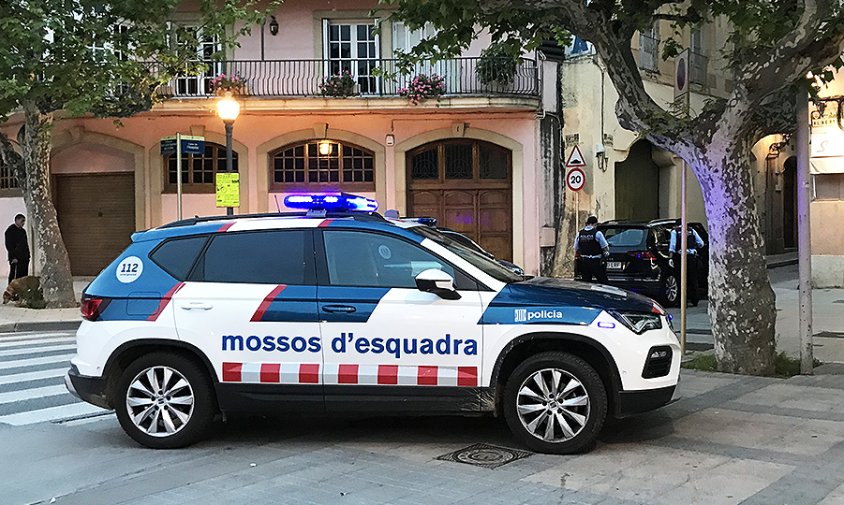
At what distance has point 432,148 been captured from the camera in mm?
21969

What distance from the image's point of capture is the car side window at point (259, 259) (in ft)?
21.2

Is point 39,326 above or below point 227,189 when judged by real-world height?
below

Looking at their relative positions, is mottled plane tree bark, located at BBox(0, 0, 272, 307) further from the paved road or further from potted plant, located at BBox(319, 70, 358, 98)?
the paved road

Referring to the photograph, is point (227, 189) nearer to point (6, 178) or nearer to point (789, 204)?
point (6, 178)

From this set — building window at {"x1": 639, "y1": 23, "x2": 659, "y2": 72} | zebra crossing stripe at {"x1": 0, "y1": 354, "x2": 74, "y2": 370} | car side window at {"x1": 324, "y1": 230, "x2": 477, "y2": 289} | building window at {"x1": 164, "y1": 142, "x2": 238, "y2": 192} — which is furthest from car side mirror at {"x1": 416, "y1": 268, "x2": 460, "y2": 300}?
building window at {"x1": 639, "y1": 23, "x2": 659, "y2": 72}

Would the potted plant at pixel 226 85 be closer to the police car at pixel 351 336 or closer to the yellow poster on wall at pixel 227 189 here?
the yellow poster on wall at pixel 227 189

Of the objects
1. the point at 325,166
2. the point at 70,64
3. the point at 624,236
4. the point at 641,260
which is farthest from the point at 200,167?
the point at 641,260

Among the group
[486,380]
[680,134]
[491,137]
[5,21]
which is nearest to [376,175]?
[491,137]

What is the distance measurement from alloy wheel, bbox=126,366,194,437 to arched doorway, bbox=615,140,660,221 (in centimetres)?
1857

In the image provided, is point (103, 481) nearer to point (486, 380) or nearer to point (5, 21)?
point (486, 380)

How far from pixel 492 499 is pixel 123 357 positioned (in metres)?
3.16

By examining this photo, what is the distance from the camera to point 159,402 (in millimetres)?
6516

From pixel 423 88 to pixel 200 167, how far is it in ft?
20.4

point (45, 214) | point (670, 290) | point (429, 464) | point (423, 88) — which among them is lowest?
point (429, 464)
